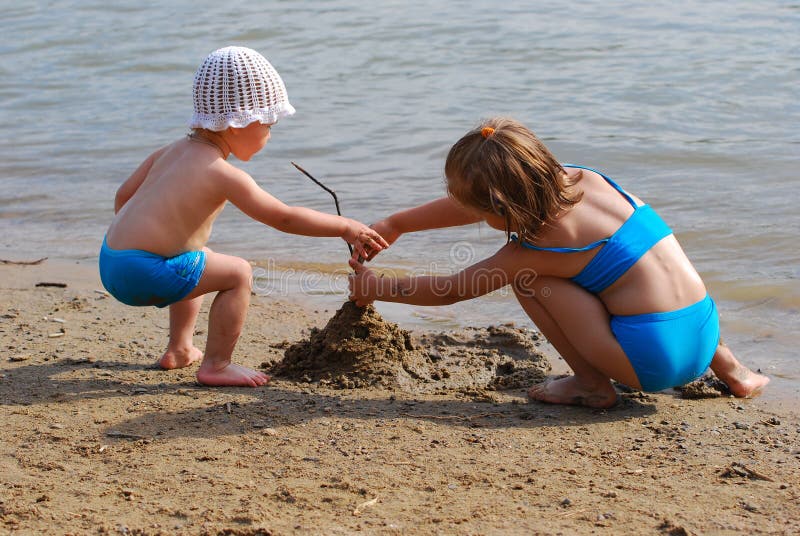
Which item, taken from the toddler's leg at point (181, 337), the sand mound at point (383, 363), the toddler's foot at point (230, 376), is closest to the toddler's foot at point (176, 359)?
the toddler's leg at point (181, 337)

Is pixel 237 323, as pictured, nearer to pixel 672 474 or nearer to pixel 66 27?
pixel 672 474

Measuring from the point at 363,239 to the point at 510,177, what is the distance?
69cm

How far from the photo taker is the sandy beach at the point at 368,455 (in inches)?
92.9

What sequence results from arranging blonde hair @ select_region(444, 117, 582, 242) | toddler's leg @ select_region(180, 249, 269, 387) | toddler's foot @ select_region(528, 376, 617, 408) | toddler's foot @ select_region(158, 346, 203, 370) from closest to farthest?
blonde hair @ select_region(444, 117, 582, 242) < toddler's foot @ select_region(528, 376, 617, 408) < toddler's leg @ select_region(180, 249, 269, 387) < toddler's foot @ select_region(158, 346, 203, 370)

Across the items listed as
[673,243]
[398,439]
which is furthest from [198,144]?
[673,243]

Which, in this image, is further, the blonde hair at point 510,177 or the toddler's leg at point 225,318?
the toddler's leg at point 225,318

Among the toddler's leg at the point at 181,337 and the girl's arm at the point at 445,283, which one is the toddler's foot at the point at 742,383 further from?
the toddler's leg at the point at 181,337

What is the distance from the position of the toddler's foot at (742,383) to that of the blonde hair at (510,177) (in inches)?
36.9

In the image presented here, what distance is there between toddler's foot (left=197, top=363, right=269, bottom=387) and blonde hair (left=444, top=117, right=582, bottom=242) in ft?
3.55

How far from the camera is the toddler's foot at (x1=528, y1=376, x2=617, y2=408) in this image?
323cm

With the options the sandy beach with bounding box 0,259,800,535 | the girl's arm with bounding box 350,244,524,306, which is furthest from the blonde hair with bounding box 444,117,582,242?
the sandy beach with bounding box 0,259,800,535

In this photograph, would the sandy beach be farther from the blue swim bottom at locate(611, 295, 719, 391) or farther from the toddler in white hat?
the toddler in white hat

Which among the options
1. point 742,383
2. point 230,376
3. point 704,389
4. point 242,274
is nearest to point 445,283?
point 242,274

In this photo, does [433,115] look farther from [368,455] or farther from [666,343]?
[368,455]
